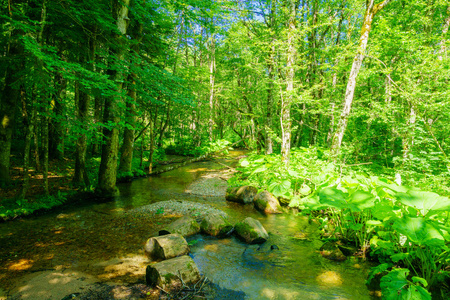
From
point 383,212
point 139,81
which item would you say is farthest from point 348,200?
point 139,81

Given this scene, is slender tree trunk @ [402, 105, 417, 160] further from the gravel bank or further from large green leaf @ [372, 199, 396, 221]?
the gravel bank

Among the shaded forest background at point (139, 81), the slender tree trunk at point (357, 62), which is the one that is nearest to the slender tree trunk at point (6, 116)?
the shaded forest background at point (139, 81)

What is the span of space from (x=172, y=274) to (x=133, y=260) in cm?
117

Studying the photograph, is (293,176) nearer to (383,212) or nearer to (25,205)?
(383,212)

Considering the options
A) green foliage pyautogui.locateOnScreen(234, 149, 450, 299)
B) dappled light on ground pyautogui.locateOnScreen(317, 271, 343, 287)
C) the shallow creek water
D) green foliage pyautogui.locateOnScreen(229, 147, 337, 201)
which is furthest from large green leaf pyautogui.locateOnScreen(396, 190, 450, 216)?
green foliage pyautogui.locateOnScreen(229, 147, 337, 201)

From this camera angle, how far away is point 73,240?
4.70m

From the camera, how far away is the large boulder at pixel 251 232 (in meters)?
5.08

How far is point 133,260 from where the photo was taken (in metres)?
4.04

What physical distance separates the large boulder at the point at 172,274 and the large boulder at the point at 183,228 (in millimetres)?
1534

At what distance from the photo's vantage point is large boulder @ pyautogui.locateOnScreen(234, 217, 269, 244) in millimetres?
5078

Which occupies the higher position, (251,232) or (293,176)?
(293,176)

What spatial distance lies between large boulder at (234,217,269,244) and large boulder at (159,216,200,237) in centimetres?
113

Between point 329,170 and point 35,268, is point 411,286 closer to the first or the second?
point 329,170

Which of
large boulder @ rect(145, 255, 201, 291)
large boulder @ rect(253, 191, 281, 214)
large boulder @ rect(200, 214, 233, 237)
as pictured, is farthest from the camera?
large boulder @ rect(253, 191, 281, 214)
